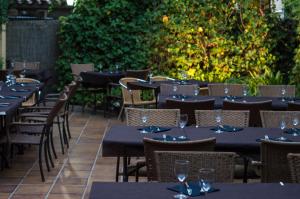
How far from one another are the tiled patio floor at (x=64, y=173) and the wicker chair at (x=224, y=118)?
1.37m

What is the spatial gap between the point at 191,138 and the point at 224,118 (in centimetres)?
125

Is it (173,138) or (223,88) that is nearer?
(173,138)

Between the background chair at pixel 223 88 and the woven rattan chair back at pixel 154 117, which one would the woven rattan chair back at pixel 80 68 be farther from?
the woven rattan chair back at pixel 154 117

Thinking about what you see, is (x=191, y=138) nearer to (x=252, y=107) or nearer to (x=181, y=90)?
(x=252, y=107)

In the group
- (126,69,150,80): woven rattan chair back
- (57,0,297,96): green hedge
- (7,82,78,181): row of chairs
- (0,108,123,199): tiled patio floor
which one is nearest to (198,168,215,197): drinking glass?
(0,108,123,199): tiled patio floor

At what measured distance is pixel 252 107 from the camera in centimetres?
813

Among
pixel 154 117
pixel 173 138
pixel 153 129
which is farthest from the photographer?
pixel 154 117

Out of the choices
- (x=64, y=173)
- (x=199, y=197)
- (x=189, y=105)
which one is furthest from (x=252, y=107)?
(x=199, y=197)

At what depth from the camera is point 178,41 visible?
47.0 ft

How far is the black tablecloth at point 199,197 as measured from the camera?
3.90 meters

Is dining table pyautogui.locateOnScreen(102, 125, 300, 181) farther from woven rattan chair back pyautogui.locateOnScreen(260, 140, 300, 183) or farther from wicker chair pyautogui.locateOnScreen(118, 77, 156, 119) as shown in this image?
wicker chair pyautogui.locateOnScreen(118, 77, 156, 119)

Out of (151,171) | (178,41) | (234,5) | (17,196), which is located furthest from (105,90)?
(151,171)

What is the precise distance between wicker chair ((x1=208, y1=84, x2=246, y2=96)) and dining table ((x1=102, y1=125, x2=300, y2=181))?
138 inches

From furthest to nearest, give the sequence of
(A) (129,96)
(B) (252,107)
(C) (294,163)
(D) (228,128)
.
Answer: (A) (129,96)
(B) (252,107)
(D) (228,128)
(C) (294,163)
